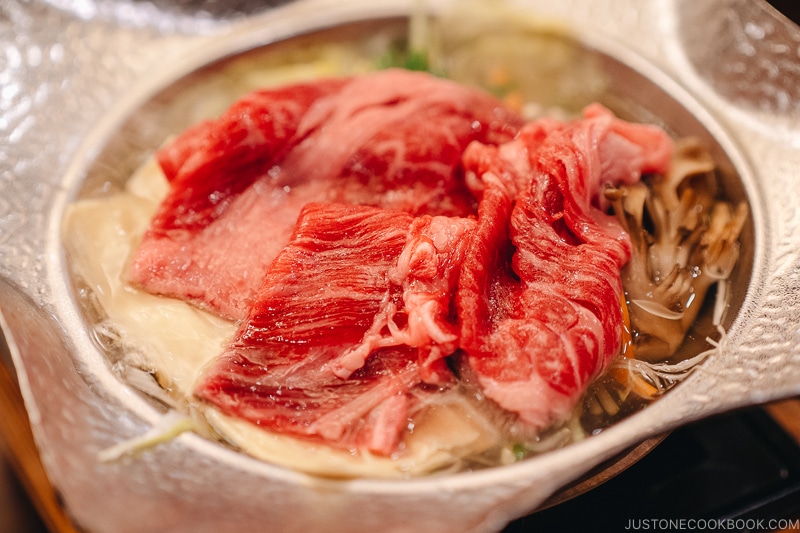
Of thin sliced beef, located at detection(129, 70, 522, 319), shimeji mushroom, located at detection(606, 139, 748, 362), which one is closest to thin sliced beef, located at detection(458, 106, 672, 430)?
shimeji mushroom, located at detection(606, 139, 748, 362)

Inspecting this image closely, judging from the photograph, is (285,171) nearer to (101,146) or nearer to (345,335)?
(345,335)

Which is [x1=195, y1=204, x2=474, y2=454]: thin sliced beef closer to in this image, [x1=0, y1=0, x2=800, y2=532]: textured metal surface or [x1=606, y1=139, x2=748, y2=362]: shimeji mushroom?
[x1=0, y1=0, x2=800, y2=532]: textured metal surface

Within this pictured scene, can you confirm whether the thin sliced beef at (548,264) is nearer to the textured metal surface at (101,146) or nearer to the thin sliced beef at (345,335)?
the thin sliced beef at (345,335)

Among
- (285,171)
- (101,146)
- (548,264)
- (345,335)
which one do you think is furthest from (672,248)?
(101,146)

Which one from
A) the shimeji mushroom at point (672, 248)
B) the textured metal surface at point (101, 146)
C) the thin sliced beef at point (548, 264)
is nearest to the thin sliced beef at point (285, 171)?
the thin sliced beef at point (548, 264)

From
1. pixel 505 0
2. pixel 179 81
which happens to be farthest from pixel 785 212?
pixel 179 81

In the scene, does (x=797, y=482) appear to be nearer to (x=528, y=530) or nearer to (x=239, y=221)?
(x=528, y=530)
